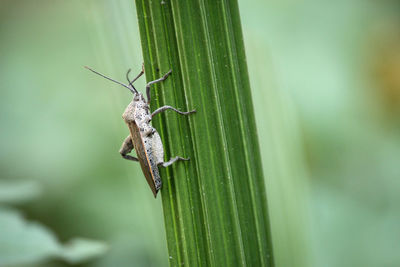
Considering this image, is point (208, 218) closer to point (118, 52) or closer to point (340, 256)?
point (118, 52)

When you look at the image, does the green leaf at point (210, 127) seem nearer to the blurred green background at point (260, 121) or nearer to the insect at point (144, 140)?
the insect at point (144, 140)

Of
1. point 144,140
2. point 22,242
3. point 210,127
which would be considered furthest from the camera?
point 144,140

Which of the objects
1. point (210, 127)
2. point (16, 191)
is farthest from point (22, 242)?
point (210, 127)

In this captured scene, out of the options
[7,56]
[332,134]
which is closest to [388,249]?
[332,134]

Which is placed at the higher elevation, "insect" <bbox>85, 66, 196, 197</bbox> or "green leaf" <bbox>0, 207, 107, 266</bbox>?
"insect" <bbox>85, 66, 196, 197</bbox>

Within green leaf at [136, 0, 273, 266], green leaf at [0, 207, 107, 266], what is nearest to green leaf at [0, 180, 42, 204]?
green leaf at [0, 207, 107, 266]

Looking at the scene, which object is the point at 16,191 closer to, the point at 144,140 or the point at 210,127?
the point at 144,140

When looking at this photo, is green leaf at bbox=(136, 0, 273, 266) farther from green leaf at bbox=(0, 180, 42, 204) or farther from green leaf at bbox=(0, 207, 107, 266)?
green leaf at bbox=(0, 180, 42, 204)
